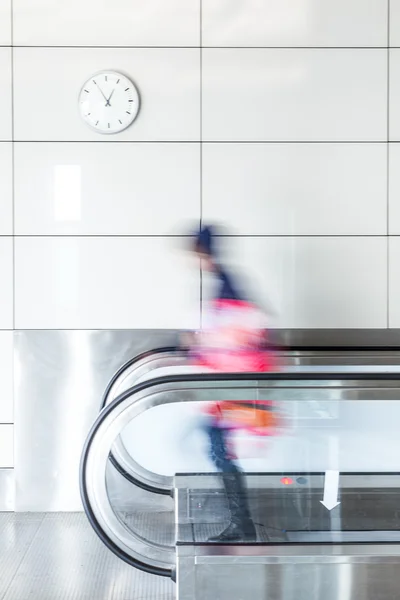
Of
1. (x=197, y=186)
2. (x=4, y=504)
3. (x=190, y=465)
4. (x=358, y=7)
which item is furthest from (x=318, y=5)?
(x=4, y=504)

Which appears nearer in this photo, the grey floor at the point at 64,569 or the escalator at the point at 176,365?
the grey floor at the point at 64,569

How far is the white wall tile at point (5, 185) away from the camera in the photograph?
168 inches

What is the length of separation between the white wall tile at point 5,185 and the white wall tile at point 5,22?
23.8 inches

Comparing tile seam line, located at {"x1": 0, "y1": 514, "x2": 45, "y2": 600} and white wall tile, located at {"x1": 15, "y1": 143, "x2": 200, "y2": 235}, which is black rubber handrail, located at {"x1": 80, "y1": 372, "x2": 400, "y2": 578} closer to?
tile seam line, located at {"x1": 0, "y1": 514, "x2": 45, "y2": 600}

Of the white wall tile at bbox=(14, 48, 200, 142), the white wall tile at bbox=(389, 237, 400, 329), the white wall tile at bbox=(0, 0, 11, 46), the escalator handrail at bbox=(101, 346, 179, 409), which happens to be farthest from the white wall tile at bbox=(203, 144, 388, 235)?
the white wall tile at bbox=(0, 0, 11, 46)

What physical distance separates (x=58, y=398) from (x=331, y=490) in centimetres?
199

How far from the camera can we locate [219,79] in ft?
14.0

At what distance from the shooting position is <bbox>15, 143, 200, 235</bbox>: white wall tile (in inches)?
168

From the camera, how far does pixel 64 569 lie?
332 centimetres

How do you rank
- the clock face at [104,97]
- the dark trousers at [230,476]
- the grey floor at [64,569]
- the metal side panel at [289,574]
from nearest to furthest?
the metal side panel at [289,574]
the dark trousers at [230,476]
the grey floor at [64,569]
the clock face at [104,97]

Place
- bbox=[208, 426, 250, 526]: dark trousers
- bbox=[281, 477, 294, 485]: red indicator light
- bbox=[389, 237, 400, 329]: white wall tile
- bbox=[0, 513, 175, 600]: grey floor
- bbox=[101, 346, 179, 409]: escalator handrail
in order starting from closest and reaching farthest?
bbox=[208, 426, 250, 526]: dark trousers → bbox=[281, 477, 294, 485]: red indicator light → bbox=[0, 513, 175, 600]: grey floor → bbox=[101, 346, 179, 409]: escalator handrail → bbox=[389, 237, 400, 329]: white wall tile

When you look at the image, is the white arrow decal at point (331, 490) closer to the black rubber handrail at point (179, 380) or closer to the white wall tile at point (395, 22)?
the black rubber handrail at point (179, 380)

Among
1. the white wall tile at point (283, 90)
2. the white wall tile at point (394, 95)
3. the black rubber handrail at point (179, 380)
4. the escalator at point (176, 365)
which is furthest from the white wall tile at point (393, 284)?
the black rubber handrail at point (179, 380)

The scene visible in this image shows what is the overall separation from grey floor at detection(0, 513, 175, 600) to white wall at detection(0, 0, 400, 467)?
0.64 m
